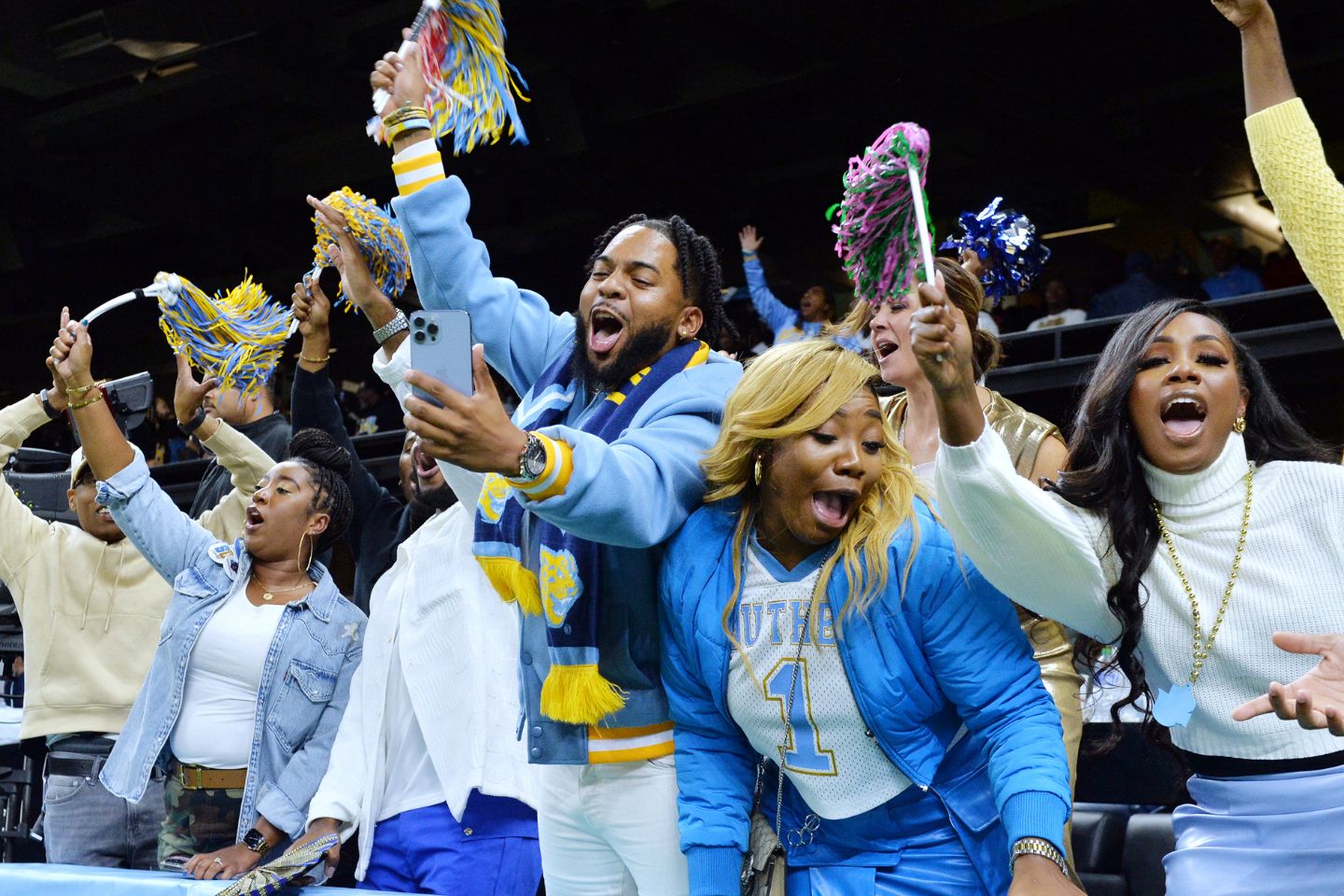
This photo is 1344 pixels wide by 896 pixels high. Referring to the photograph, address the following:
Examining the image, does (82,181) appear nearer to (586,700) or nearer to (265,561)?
(265,561)

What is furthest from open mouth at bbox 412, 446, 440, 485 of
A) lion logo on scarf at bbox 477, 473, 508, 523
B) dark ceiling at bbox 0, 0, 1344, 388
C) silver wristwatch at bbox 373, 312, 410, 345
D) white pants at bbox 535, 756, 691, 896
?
dark ceiling at bbox 0, 0, 1344, 388

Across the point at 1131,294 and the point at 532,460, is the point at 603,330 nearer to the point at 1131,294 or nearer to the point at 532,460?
the point at 532,460

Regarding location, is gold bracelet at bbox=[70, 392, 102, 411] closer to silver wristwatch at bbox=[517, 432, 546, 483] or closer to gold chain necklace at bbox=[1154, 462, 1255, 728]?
silver wristwatch at bbox=[517, 432, 546, 483]

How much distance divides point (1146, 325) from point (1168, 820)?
1369mm

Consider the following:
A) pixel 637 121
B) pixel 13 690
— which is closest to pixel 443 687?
pixel 13 690

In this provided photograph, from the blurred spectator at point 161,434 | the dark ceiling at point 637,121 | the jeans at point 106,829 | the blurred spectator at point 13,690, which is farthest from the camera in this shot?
the blurred spectator at point 161,434

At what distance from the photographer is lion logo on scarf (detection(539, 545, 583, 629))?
1.98 m

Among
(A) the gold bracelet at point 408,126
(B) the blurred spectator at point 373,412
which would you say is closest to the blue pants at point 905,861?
(A) the gold bracelet at point 408,126

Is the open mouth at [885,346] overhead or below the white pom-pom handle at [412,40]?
below

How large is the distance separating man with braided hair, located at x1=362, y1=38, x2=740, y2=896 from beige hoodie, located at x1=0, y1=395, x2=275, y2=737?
5.98 feet

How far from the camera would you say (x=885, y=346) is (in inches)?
114

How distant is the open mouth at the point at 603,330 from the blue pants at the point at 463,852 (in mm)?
1040

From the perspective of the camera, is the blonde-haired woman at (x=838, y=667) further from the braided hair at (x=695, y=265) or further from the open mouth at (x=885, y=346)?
the open mouth at (x=885, y=346)

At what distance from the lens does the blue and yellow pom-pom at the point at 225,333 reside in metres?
3.61
